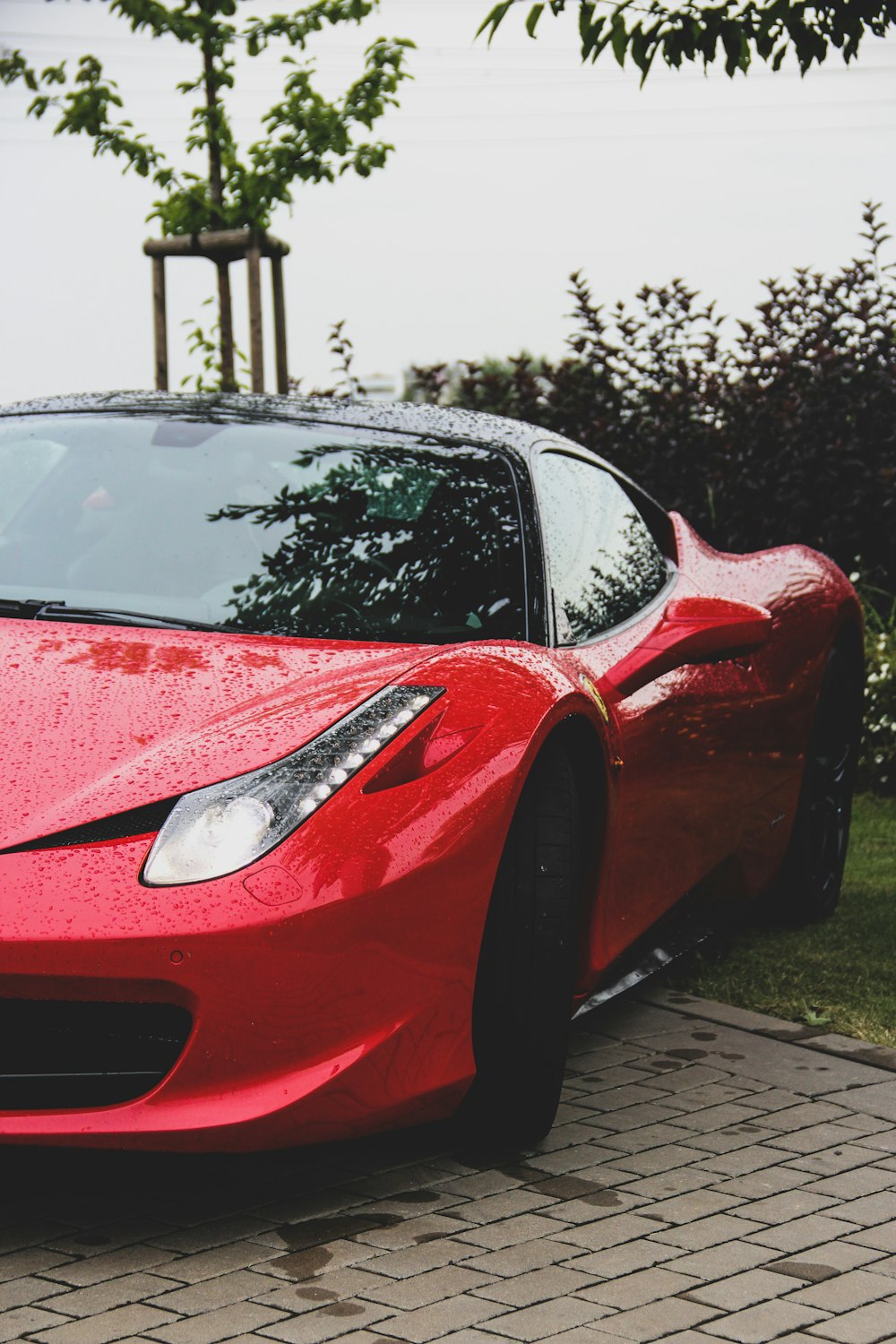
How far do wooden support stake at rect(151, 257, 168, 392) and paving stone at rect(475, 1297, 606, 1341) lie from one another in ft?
23.3

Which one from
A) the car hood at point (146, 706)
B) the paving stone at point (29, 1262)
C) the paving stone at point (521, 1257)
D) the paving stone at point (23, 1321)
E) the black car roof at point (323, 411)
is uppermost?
the black car roof at point (323, 411)

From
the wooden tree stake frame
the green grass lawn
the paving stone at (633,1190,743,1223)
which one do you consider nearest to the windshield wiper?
the paving stone at (633,1190,743,1223)

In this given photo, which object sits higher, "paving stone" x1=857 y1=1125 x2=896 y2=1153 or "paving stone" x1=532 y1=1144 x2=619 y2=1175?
"paving stone" x1=532 y1=1144 x2=619 y2=1175

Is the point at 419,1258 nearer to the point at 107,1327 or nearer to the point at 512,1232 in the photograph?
the point at 512,1232

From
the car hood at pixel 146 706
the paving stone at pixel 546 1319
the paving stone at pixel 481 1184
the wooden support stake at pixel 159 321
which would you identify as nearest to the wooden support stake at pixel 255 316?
the wooden support stake at pixel 159 321

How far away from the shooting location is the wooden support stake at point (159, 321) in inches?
357

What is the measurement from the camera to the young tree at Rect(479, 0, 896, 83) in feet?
15.3

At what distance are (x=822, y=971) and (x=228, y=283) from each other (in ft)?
17.4

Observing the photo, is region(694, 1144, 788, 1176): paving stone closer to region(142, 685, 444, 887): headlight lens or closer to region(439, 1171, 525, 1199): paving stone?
region(439, 1171, 525, 1199): paving stone

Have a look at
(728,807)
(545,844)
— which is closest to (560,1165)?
(545,844)

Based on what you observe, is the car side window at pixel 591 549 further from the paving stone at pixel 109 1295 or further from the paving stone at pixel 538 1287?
the paving stone at pixel 109 1295

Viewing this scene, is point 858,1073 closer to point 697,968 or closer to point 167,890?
point 697,968

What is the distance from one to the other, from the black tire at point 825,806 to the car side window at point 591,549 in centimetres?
93

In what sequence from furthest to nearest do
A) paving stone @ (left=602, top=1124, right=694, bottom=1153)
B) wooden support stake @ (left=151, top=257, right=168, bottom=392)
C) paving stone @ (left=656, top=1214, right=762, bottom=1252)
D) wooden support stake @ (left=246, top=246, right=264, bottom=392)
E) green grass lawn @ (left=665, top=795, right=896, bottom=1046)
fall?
wooden support stake @ (left=151, top=257, right=168, bottom=392) < wooden support stake @ (left=246, top=246, right=264, bottom=392) < green grass lawn @ (left=665, top=795, right=896, bottom=1046) < paving stone @ (left=602, top=1124, right=694, bottom=1153) < paving stone @ (left=656, top=1214, right=762, bottom=1252)
